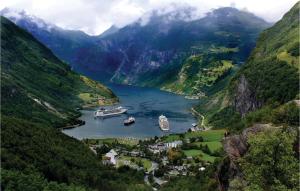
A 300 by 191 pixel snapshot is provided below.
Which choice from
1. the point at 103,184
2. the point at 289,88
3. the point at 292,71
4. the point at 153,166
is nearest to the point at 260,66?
the point at 292,71

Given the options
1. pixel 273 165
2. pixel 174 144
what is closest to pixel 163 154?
pixel 174 144

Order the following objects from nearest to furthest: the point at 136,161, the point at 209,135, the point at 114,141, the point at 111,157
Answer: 1. the point at 136,161
2. the point at 111,157
3. the point at 114,141
4. the point at 209,135

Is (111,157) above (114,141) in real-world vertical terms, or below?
below

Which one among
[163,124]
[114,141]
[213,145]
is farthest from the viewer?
[163,124]

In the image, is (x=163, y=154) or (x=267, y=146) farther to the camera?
(x=163, y=154)

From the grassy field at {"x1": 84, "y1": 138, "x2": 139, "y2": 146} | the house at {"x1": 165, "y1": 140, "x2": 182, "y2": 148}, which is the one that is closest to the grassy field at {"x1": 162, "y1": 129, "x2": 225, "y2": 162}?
the house at {"x1": 165, "y1": 140, "x2": 182, "y2": 148}

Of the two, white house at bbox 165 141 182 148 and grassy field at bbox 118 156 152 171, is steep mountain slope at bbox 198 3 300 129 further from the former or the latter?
grassy field at bbox 118 156 152 171

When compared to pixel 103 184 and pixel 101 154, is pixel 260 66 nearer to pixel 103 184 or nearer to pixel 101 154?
pixel 101 154

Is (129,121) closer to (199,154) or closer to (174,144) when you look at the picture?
(174,144)
